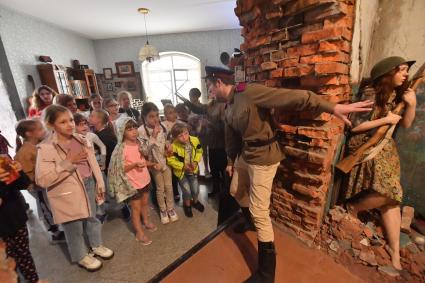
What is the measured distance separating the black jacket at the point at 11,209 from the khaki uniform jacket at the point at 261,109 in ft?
5.39

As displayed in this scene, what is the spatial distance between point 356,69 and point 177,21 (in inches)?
191

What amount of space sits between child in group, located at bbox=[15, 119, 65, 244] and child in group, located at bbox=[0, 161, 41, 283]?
49 cm

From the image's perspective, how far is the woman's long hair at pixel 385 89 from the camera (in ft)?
4.56

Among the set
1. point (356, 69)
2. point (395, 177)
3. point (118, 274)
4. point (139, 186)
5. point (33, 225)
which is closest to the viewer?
point (395, 177)

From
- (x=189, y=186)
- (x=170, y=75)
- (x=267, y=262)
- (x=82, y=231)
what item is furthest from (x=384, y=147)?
(x=170, y=75)

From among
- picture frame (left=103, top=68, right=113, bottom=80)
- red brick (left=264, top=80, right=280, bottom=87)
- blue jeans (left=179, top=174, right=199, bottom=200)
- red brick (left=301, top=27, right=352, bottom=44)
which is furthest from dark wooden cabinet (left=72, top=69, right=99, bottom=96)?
red brick (left=301, top=27, right=352, bottom=44)

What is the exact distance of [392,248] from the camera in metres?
1.59

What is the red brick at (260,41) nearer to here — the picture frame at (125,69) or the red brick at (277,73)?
the red brick at (277,73)

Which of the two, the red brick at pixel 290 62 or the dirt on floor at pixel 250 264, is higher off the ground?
the red brick at pixel 290 62

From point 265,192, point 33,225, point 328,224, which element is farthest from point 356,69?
point 33,225

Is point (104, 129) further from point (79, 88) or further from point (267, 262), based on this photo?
point (79, 88)

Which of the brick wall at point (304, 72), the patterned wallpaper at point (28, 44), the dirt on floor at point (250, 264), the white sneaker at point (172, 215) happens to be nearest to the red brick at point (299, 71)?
the brick wall at point (304, 72)

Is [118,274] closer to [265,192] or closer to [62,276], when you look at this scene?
[62,276]

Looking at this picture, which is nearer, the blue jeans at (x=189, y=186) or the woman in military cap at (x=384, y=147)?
the woman in military cap at (x=384, y=147)
